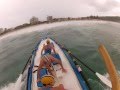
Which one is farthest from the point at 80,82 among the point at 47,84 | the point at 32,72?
the point at 32,72

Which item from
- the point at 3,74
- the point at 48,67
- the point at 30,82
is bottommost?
the point at 3,74

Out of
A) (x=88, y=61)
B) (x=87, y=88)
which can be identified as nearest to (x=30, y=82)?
(x=87, y=88)

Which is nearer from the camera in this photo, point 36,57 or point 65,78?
point 65,78

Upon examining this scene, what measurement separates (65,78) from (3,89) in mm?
5621

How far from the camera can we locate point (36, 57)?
15.7 metres

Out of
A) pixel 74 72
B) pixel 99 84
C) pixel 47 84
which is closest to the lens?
pixel 47 84

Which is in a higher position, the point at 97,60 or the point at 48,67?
the point at 48,67

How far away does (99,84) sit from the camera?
41.0 ft

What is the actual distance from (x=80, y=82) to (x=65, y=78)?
102 cm

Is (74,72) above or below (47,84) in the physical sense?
below

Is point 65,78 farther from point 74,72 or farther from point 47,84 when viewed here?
point 47,84

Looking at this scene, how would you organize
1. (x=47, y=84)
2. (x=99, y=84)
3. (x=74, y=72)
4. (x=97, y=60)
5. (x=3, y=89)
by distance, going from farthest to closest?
(x=97, y=60) < (x=3, y=89) < (x=99, y=84) < (x=74, y=72) < (x=47, y=84)

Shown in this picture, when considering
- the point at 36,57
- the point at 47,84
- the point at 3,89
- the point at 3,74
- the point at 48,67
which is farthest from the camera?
the point at 3,74

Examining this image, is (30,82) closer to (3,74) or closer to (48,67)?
(48,67)
